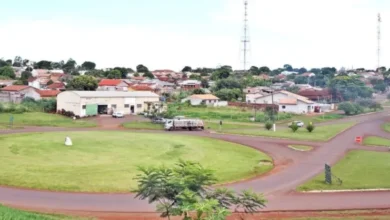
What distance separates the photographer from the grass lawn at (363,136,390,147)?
120 feet

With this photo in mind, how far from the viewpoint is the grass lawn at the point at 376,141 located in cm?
3662

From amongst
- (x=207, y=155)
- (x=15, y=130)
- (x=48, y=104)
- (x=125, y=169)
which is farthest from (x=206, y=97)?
(x=125, y=169)

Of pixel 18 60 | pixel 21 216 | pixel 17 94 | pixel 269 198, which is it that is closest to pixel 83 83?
pixel 17 94

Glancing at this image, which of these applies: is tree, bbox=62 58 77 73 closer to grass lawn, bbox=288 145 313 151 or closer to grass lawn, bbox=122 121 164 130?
grass lawn, bbox=122 121 164 130

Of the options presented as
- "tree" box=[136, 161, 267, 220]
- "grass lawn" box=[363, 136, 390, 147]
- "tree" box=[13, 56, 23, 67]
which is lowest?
"grass lawn" box=[363, 136, 390, 147]

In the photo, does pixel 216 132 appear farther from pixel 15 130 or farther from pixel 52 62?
pixel 52 62

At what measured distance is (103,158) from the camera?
2675 cm

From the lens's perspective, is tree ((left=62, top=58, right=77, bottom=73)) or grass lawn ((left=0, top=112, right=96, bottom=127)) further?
tree ((left=62, top=58, right=77, bottom=73))

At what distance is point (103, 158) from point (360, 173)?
46.0 feet

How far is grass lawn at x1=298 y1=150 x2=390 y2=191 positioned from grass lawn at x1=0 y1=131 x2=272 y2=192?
3.61 meters

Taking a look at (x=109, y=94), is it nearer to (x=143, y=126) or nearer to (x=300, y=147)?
(x=143, y=126)

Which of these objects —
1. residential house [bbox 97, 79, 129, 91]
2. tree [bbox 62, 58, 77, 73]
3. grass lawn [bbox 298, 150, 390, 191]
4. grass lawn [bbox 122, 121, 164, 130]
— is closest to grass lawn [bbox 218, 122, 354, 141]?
grass lawn [bbox 122, 121, 164, 130]

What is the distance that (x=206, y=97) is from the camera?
75.6 m

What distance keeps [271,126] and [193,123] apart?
782 centimetres
